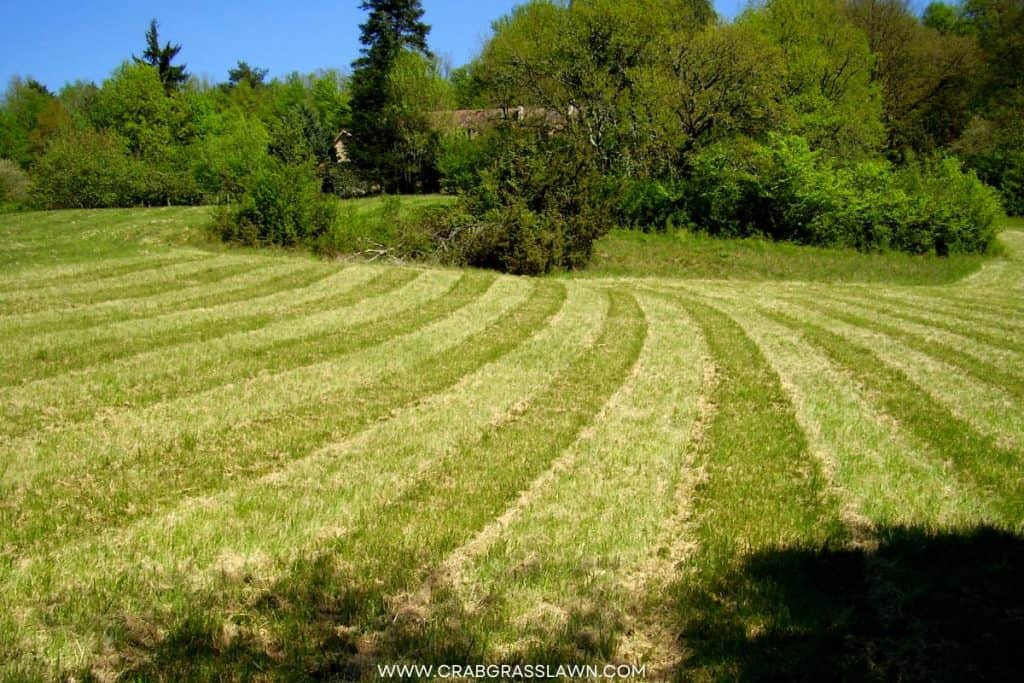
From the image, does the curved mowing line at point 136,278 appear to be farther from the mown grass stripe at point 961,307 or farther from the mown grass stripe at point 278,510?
the mown grass stripe at point 961,307

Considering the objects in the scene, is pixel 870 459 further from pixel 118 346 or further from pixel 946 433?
pixel 118 346

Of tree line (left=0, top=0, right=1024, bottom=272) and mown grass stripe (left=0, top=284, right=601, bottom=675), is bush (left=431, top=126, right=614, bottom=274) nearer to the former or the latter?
tree line (left=0, top=0, right=1024, bottom=272)

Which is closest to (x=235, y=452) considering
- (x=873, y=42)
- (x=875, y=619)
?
(x=875, y=619)

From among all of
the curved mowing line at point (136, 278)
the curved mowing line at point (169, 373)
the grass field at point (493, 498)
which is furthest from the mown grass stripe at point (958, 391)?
the curved mowing line at point (136, 278)

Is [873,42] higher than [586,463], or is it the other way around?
[873,42]

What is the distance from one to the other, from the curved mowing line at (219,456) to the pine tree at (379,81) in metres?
43.9

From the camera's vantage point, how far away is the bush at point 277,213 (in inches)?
878

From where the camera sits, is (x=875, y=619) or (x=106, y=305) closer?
(x=875, y=619)

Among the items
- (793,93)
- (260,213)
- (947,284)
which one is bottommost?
(947,284)

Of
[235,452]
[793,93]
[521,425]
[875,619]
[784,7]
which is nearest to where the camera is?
[875,619]

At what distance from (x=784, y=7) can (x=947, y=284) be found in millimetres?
22816

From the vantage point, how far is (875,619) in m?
3.76

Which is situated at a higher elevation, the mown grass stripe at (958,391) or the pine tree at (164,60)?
the pine tree at (164,60)

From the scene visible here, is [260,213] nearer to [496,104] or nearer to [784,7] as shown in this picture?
[496,104]
